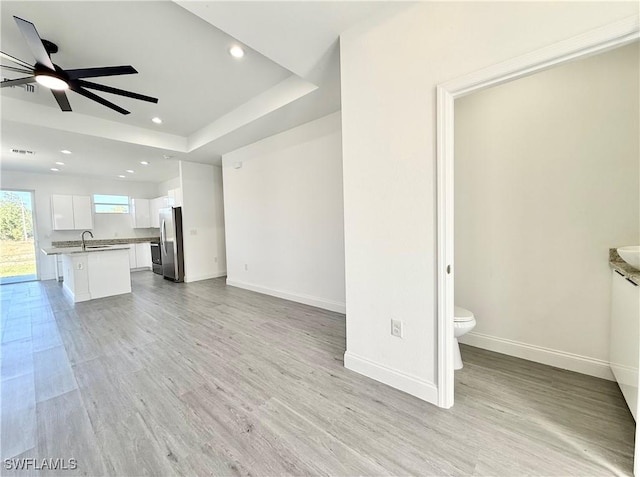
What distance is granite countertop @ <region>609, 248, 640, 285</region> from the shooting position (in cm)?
141

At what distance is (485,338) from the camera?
235 centimetres

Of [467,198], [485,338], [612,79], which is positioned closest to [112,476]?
[485,338]

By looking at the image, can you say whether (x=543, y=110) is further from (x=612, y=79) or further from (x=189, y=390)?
(x=189, y=390)

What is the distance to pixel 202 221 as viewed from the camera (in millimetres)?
5746

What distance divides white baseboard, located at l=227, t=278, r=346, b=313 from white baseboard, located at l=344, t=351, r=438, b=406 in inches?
51.8

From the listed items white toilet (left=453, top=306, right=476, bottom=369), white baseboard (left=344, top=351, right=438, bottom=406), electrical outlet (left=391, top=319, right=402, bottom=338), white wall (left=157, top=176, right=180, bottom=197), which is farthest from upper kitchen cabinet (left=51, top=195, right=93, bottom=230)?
white toilet (left=453, top=306, right=476, bottom=369)

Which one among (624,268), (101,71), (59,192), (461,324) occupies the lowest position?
(461,324)

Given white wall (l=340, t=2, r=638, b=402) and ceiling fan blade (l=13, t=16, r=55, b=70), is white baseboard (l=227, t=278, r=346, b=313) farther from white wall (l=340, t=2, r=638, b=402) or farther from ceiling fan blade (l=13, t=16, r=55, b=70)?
ceiling fan blade (l=13, t=16, r=55, b=70)

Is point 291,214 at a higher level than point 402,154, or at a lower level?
lower

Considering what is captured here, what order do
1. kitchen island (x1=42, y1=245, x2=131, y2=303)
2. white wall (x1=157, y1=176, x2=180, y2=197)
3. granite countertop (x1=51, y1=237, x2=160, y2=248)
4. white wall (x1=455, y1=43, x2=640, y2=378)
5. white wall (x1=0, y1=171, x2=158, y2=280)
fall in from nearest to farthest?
white wall (x1=455, y1=43, x2=640, y2=378)
kitchen island (x1=42, y1=245, x2=131, y2=303)
white wall (x1=0, y1=171, x2=158, y2=280)
granite countertop (x1=51, y1=237, x2=160, y2=248)
white wall (x1=157, y1=176, x2=180, y2=197)

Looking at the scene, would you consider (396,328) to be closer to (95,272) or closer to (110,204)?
(95,272)

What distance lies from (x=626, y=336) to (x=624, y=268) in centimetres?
45

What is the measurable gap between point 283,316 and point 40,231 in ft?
23.0

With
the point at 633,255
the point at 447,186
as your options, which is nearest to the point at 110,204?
the point at 447,186
